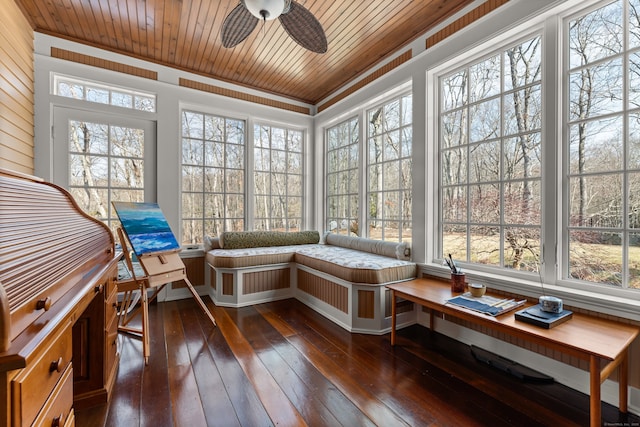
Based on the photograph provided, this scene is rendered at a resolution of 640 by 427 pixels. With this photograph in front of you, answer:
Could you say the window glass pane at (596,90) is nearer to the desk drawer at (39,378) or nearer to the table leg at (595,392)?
the table leg at (595,392)

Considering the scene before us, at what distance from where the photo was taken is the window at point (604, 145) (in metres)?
1.85

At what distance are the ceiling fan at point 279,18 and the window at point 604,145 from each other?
1.92 m

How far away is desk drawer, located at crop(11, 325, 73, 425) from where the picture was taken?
0.76 m

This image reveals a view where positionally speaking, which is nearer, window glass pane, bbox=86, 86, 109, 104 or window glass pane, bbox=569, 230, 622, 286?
window glass pane, bbox=569, 230, 622, 286

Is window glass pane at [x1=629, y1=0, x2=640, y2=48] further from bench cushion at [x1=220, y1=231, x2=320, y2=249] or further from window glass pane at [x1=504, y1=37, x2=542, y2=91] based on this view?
bench cushion at [x1=220, y1=231, x2=320, y2=249]

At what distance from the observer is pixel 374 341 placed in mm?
2639

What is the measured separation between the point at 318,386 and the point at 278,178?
Answer: 3423mm

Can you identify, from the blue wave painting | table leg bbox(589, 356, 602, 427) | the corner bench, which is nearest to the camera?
table leg bbox(589, 356, 602, 427)

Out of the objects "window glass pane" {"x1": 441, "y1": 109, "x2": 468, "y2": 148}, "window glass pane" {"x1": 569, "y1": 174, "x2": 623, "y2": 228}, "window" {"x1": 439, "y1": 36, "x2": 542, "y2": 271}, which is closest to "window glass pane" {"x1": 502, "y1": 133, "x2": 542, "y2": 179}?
"window" {"x1": 439, "y1": 36, "x2": 542, "y2": 271}

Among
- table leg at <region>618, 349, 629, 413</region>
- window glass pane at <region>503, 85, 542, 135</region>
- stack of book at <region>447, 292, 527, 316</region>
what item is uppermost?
window glass pane at <region>503, 85, 542, 135</region>

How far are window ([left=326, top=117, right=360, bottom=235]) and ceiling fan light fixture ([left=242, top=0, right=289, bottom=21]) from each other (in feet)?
7.59

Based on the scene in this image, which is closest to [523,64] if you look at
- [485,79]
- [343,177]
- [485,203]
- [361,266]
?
[485,79]

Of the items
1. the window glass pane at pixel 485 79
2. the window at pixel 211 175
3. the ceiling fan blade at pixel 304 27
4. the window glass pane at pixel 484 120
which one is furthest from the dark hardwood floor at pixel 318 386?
the ceiling fan blade at pixel 304 27

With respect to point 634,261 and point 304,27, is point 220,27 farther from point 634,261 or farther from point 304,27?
point 634,261
